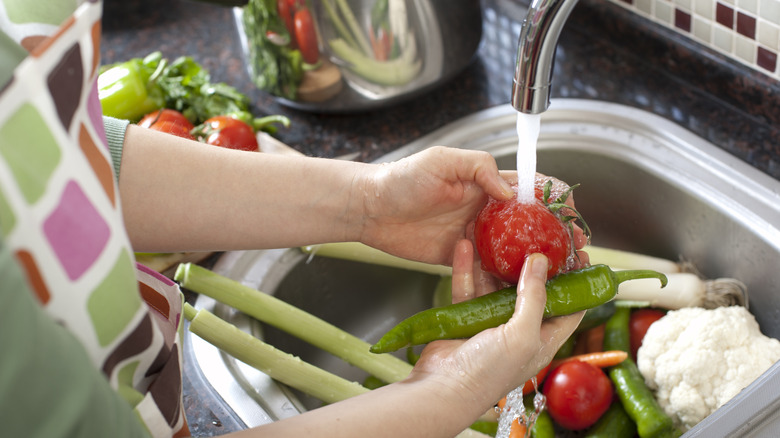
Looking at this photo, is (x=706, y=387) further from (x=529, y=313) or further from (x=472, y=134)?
(x=472, y=134)

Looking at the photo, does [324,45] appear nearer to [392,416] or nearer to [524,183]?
[524,183]

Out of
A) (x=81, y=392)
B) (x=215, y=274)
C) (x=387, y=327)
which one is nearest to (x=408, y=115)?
(x=387, y=327)

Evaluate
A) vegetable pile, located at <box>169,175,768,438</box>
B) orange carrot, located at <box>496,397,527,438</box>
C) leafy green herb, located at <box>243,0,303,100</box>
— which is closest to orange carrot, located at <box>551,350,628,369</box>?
vegetable pile, located at <box>169,175,768,438</box>

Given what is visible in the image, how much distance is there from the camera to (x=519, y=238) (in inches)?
32.8

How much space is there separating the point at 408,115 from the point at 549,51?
2.11 feet

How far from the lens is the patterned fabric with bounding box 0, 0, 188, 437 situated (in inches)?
17.2

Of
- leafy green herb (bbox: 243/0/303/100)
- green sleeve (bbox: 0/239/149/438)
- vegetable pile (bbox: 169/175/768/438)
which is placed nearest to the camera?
green sleeve (bbox: 0/239/149/438)

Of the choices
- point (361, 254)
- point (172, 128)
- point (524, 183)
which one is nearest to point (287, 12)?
point (172, 128)

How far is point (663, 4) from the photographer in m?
1.26

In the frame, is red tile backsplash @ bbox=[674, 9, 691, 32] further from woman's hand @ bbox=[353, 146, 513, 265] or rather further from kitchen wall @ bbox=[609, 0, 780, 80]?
woman's hand @ bbox=[353, 146, 513, 265]

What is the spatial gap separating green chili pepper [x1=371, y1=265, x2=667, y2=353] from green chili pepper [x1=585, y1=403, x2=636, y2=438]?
0.84 ft

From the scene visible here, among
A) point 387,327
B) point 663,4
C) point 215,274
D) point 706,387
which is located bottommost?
point 387,327

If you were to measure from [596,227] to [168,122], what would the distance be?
80 centimetres

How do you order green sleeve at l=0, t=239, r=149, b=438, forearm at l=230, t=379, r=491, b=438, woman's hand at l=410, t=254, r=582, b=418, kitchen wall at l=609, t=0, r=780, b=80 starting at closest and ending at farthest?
1. green sleeve at l=0, t=239, r=149, b=438
2. forearm at l=230, t=379, r=491, b=438
3. woman's hand at l=410, t=254, r=582, b=418
4. kitchen wall at l=609, t=0, r=780, b=80
